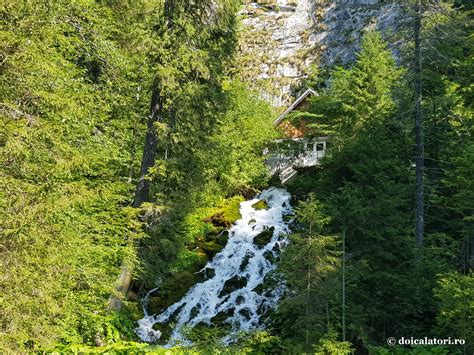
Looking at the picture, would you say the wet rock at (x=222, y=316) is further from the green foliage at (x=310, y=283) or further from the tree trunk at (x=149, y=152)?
the green foliage at (x=310, y=283)

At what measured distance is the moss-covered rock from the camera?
1741 centimetres

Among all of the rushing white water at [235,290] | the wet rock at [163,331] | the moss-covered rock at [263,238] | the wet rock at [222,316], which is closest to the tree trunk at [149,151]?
the rushing white water at [235,290]

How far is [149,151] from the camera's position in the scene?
36.4 feet

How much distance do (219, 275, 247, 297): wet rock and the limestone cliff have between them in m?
29.7

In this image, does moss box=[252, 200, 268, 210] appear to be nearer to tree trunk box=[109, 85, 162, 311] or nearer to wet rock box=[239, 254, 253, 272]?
wet rock box=[239, 254, 253, 272]

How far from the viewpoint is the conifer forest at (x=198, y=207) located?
620 cm

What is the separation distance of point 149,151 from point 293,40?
40.5 metres

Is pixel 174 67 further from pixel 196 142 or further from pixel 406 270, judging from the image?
pixel 406 270

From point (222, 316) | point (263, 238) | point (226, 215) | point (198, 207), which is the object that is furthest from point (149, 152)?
point (226, 215)

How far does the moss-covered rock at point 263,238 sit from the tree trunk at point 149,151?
7.48 m

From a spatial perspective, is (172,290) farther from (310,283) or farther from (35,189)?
(35,189)

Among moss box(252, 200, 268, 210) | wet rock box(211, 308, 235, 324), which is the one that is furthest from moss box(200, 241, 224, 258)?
moss box(252, 200, 268, 210)

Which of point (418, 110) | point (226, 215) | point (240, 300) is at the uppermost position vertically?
point (418, 110)

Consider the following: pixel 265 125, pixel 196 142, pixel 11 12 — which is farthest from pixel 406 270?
pixel 265 125
